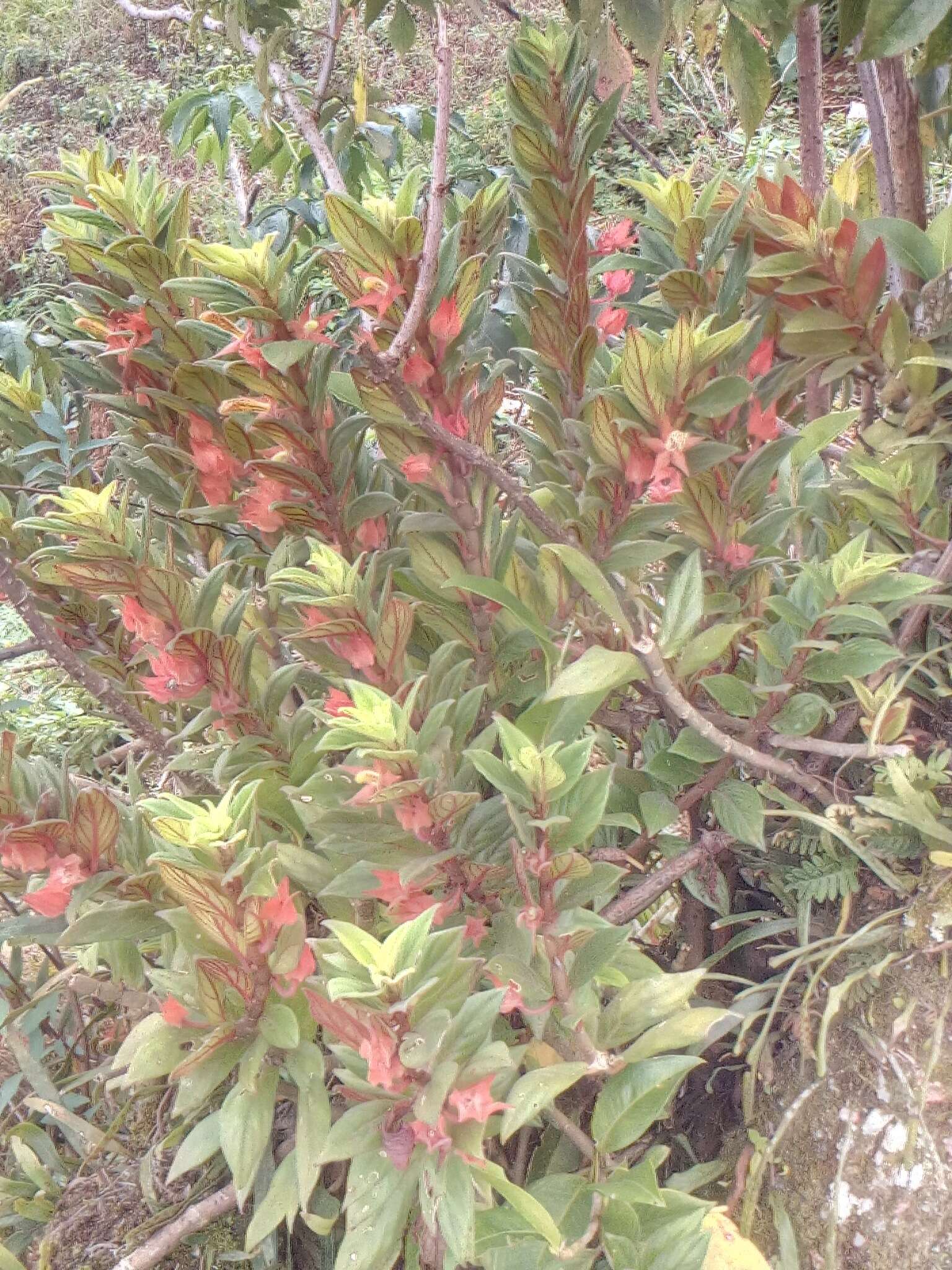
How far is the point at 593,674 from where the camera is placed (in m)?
0.62

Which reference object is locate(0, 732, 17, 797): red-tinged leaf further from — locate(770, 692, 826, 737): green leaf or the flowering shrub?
locate(770, 692, 826, 737): green leaf

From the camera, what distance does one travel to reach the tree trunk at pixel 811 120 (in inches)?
37.0

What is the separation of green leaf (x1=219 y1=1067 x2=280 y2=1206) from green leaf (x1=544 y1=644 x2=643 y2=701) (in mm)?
297

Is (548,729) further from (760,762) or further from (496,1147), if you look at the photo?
(496,1147)

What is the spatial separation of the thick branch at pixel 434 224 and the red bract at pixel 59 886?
0.41 meters

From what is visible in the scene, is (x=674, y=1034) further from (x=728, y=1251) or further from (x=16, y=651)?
(x=16, y=651)

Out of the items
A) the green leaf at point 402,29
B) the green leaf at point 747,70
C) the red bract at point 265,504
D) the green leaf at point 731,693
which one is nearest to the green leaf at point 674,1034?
the green leaf at point 731,693

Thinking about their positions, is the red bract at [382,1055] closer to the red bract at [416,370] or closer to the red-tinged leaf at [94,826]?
the red-tinged leaf at [94,826]

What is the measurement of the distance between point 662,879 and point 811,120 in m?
0.75

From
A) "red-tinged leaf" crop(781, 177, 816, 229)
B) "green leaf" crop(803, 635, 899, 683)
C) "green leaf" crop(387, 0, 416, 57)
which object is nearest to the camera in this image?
"green leaf" crop(803, 635, 899, 683)

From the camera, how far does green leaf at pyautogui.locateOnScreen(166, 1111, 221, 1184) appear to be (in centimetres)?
63

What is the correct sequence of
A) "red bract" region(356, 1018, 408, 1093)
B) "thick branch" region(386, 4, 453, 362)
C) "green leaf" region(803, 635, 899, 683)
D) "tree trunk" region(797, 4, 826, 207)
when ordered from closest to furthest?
"red bract" region(356, 1018, 408, 1093) → "thick branch" region(386, 4, 453, 362) → "green leaf" region(803, 635, 899, 683) → "tree trunk" region(797, 4, 826, 207)

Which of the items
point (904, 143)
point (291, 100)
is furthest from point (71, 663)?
point (904, 143)

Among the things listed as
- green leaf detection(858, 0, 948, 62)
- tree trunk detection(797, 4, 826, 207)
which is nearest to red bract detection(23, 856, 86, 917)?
green leaf detection(858, 0, 948, 62)
